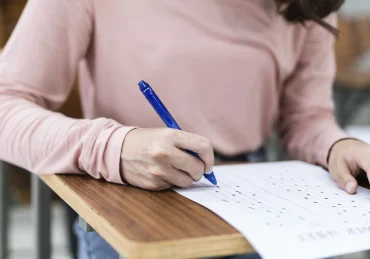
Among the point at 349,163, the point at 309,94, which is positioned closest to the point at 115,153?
the point at 349,163

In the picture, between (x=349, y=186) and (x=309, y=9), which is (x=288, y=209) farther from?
(x=309, y=9)

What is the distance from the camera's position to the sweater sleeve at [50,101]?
69 centimetres

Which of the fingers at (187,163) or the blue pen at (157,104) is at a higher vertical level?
the blue pen at (157,104)

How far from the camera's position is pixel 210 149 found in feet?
2.12

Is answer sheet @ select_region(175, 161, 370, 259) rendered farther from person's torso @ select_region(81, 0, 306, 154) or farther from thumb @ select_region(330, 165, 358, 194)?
person's torso @ select_region(81, 0, 306, 154)

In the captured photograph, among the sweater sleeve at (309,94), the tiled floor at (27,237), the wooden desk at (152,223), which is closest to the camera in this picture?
the wooden desk at (152,223)

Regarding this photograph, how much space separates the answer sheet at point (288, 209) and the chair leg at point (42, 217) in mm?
353

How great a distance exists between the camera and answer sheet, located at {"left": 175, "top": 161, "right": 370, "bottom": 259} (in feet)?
1.69

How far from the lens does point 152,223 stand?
1.77ft

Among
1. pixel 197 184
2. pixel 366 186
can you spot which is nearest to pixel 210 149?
pixel 197 184

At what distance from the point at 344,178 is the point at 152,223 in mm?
327

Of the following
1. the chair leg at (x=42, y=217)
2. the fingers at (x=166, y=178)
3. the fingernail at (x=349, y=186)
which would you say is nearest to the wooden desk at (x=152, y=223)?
the fingers at (x=166, y=178)

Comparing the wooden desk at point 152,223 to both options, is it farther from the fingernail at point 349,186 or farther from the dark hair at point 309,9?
the dark hair at point 309,9

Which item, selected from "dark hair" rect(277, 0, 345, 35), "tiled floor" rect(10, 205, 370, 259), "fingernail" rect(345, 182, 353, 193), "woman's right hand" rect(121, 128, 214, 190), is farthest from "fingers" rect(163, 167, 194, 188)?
"tiled floor" rect(10, 205, 370, 259)
